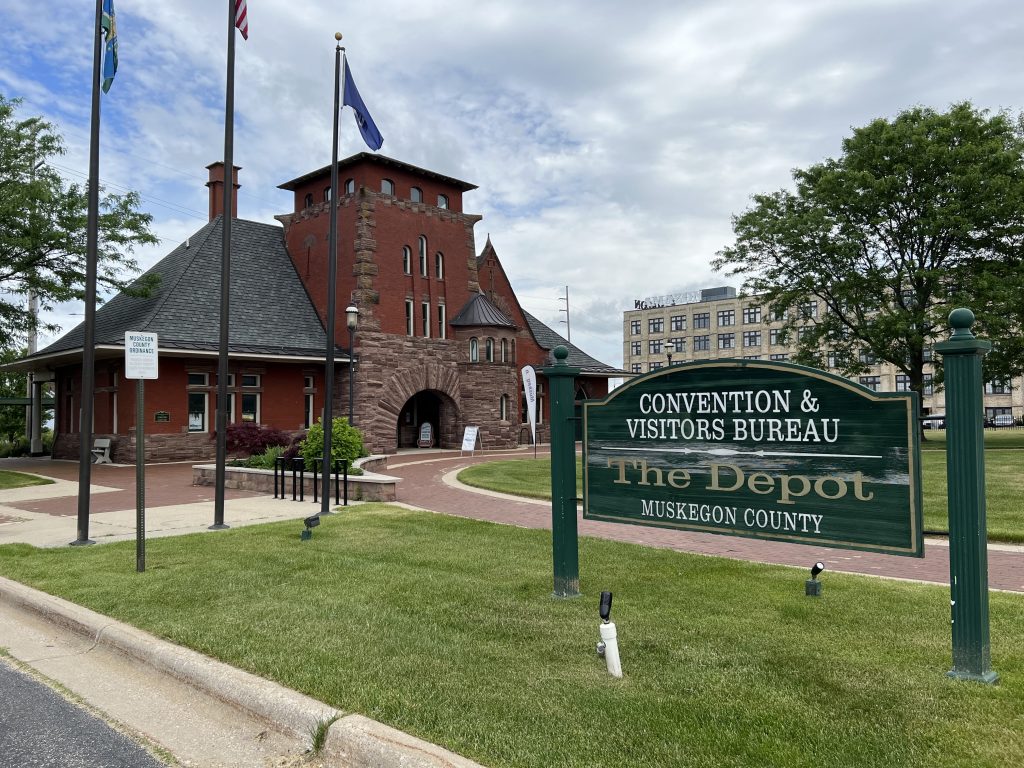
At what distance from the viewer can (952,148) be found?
32875 mm

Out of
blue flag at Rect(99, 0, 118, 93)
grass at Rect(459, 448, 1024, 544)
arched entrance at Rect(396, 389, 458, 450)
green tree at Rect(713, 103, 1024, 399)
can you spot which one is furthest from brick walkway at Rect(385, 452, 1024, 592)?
green tree at Rect(713, 103, 1024, 399)

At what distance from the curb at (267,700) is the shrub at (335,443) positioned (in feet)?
33.0

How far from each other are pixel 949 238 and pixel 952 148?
12.9 feet

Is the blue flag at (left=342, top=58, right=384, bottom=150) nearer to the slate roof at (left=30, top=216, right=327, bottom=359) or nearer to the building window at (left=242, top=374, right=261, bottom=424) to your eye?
the slate roof at (left=30, top=216, right=327, bottom=359)

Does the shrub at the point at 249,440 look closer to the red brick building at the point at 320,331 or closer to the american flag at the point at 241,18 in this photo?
the red brick building at the point at 320,331

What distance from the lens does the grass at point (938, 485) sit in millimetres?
11328

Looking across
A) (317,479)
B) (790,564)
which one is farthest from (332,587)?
(317,479)

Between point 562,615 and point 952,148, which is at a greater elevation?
point 952,148

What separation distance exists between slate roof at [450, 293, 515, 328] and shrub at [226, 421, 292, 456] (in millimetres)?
10939

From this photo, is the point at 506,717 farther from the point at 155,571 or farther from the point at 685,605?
the point at 155,571

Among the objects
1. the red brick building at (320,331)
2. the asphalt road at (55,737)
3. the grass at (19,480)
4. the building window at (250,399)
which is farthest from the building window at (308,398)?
the asphalt road at (55,737)

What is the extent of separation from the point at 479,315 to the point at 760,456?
29595mm

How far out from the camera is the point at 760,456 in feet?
16.7

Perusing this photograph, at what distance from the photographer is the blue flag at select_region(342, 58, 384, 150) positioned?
13422 mm
